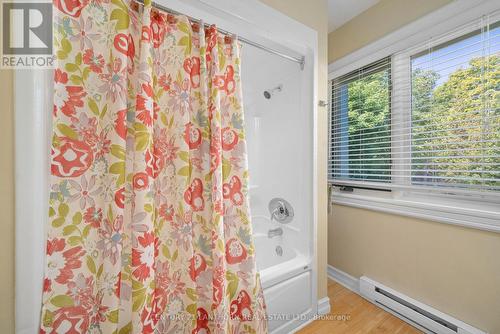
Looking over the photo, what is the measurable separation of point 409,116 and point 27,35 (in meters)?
2.20

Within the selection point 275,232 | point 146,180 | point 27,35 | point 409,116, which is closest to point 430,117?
point 409,116

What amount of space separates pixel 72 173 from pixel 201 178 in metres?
0.51

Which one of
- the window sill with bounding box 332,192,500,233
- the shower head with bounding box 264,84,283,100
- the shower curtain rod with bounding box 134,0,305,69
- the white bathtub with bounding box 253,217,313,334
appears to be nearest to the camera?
the shower curtain rod with bounding box 134,0,305,69

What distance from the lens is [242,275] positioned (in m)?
1.11

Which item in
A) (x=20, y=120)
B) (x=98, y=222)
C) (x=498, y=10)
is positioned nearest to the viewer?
(x=20, y=120)

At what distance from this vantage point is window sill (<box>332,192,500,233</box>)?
120 centimetres

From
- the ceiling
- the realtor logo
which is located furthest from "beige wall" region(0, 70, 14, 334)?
the ceiling

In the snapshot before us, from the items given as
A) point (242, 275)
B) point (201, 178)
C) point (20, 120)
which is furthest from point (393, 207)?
point (20, 120)

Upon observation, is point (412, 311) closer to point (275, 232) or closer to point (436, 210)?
point (436, 210)

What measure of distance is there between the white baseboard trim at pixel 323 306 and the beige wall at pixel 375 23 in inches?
86.6

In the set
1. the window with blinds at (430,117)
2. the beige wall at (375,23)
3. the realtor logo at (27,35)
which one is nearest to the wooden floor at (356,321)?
the window with blinds at (430,117)

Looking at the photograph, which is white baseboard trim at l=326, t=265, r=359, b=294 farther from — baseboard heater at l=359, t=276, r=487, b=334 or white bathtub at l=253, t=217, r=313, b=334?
white bathtub at l=253, t=217, r=313, b=334

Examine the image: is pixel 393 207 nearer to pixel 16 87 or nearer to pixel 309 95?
pixel 309 95

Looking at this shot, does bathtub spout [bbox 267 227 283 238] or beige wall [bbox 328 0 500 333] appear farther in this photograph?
bathtub spout [bbox 267 227 283 238]
